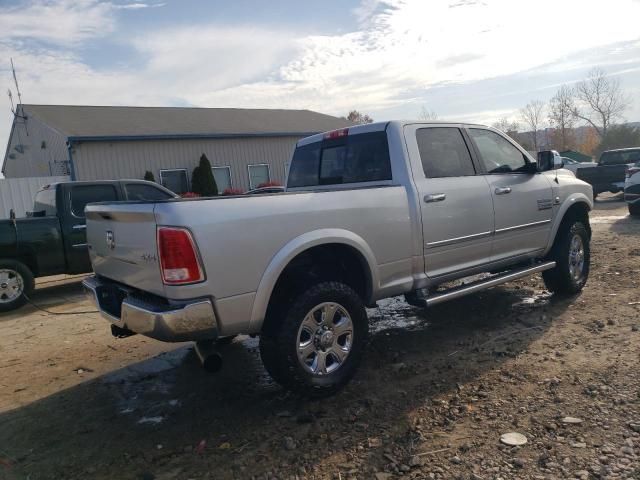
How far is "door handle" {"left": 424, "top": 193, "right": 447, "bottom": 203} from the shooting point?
4.19m

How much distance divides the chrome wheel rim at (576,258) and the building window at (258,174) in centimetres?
1633

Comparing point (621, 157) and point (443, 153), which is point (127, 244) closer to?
point (443, 153)

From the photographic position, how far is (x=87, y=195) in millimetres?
8008

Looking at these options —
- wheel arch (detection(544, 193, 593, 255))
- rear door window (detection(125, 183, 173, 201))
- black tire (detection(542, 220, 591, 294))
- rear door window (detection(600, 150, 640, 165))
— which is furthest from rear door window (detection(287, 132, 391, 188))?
rear door window (detection(600, 150, 640, 165))

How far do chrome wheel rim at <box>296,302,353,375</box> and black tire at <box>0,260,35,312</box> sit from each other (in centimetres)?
559

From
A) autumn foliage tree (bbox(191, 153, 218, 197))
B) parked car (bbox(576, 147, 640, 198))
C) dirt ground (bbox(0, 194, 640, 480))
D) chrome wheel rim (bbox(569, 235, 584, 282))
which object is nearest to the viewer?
dirt ground (bbox(0, 194, 640, 480))

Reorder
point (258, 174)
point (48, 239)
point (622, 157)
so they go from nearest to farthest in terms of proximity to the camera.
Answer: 1. point (48, 239)
2. point (622, 157)
3. point (258, 174)

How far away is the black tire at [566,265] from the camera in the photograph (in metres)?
5.62

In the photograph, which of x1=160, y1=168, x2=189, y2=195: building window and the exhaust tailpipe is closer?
the exhaust tailpipe

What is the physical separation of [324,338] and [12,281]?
583cm

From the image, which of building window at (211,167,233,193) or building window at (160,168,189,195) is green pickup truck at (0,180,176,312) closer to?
building window at (160,168,189,195)

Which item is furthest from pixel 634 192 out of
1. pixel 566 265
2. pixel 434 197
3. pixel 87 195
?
pixel 87 195

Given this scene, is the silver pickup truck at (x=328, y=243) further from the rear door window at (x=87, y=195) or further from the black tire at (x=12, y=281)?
the rear door window at (x=87, y=195)

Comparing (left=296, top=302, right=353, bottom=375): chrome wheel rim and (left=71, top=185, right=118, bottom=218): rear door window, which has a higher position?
(left=71, top=185, right=118, bottom=218): rear door window
